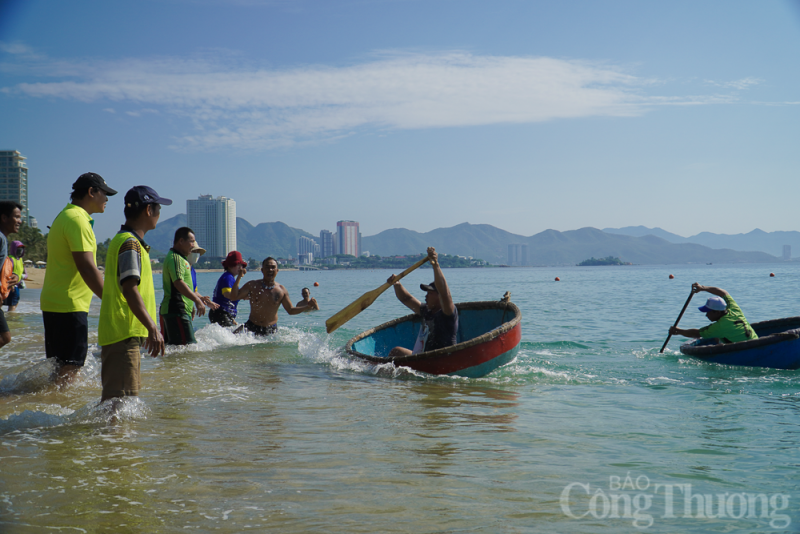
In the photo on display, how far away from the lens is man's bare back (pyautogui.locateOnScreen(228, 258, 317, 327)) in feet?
35.1

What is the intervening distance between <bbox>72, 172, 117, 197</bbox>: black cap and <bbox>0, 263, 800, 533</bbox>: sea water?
6.39 feet

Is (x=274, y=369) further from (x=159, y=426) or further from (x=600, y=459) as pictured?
(x=600, y=459)

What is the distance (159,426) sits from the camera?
17.6 ft

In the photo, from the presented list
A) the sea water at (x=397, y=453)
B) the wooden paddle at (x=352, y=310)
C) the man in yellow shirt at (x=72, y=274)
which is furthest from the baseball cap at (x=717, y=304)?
the man in yellow shirt at (x=72, y=274)

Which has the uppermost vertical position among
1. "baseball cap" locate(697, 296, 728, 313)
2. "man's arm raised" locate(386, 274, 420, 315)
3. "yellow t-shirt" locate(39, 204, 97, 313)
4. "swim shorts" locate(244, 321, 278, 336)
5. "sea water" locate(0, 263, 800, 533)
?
"yellow t-shirt" locate(39, 204, 97, 313)

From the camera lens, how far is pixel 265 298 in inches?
437

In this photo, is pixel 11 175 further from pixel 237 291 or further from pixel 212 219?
pixel 237 291

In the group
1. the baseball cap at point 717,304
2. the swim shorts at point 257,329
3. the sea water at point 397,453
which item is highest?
the baseball cap at point 717,304

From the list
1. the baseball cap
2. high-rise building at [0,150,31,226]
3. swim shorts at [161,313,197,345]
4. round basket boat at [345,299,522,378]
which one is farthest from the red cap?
high-rise building at [0,150,31,226]

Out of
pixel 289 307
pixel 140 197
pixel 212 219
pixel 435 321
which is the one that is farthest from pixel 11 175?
pixel 140 197

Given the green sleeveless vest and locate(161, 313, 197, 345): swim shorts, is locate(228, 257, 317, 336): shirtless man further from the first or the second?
the green sleeveless vest

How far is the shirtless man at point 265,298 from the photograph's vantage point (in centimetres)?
1071

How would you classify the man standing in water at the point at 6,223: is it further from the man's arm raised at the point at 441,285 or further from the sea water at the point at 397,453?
the man's arm raised at the point at 441,285

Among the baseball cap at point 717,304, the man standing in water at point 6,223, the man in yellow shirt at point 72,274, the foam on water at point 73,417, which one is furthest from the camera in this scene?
the baseball cap at point 717,304
